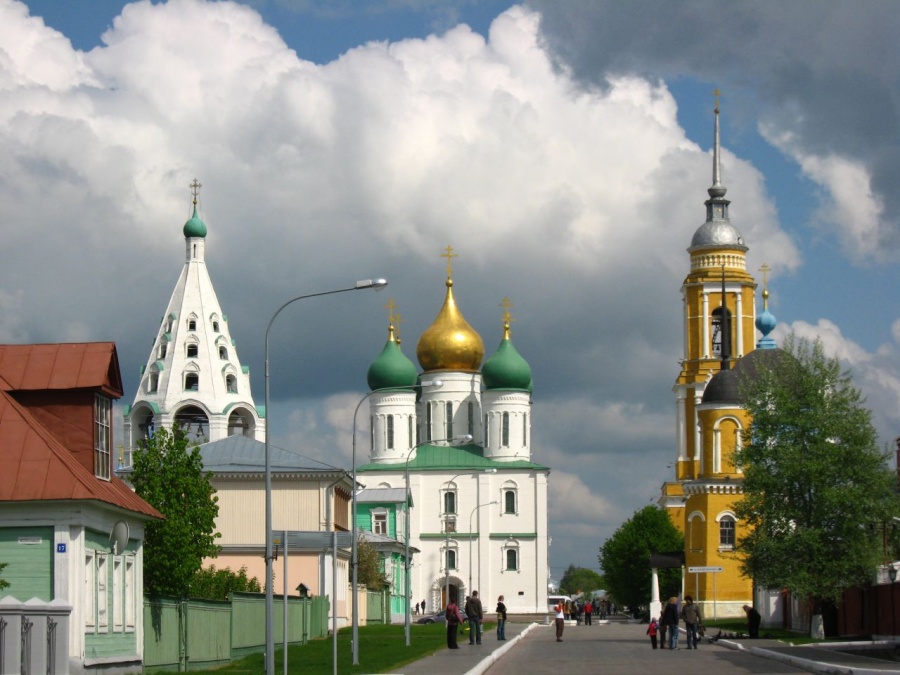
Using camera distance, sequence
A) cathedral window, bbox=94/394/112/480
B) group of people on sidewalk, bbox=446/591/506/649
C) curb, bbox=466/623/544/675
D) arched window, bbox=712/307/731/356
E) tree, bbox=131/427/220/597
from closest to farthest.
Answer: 1. cathedral window, bbox=94/394/112/480
2. curb, bbox=466/623/544/675
3. tree, bbox=131/427/220/597
4. group of people on sidewalk, bbox=446/591/506/649
5. arched window, bbox=712/307/731/356

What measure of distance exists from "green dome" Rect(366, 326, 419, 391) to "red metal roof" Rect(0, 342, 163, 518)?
7651 cm

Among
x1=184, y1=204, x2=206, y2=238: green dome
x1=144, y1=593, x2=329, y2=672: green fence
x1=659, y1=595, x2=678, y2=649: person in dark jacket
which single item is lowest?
x1=659, y1=595, x2=678, y2=649: person in dark jacket

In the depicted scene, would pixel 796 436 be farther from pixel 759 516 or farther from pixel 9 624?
pixel 9 624

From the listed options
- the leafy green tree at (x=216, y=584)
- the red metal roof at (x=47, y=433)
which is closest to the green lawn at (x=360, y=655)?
the leafy green tree at (x=216, y=584)

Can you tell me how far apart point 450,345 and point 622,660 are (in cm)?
7193

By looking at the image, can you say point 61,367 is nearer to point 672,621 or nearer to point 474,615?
point 474,615

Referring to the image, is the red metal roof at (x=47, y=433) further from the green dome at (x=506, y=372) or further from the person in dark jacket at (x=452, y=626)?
the green dome at (x=506, y=372)

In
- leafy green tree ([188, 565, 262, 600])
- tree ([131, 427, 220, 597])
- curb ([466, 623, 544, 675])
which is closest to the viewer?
curb ([466, 623, 544, 675])

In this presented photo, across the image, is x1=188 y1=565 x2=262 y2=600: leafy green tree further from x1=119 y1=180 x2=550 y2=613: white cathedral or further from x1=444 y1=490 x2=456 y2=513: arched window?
x1=444 y1=490 x2=456 y2=513: arched window

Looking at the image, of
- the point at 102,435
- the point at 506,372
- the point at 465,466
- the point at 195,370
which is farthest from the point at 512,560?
the point at 102,435

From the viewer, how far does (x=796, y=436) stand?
4903cm

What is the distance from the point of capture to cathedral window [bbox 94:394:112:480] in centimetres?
2620

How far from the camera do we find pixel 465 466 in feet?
341

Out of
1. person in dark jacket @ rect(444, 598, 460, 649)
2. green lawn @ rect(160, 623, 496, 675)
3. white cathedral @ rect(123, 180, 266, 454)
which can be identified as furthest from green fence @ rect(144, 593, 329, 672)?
white cathedral @ rect(123, 180, 266, 454)
